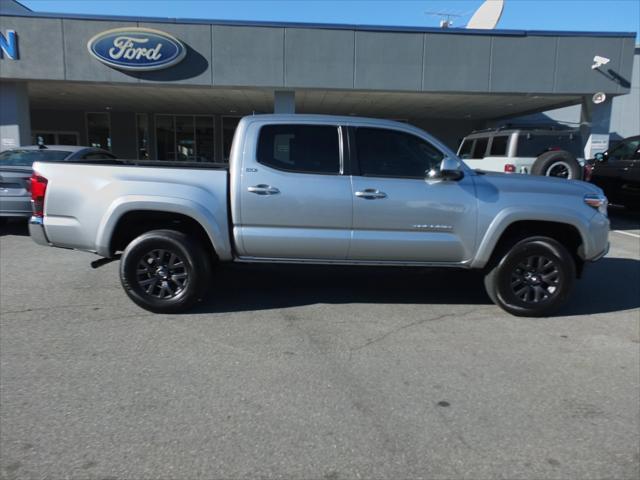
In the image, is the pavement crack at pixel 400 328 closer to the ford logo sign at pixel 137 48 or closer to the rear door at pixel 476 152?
the rear door at pixel 476 152

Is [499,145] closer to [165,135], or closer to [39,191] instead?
[39,191]

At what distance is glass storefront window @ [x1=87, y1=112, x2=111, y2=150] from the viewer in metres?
24.2

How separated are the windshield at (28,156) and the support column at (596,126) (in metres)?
15.1

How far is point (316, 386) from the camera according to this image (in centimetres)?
355

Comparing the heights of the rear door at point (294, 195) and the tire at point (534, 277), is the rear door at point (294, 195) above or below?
above

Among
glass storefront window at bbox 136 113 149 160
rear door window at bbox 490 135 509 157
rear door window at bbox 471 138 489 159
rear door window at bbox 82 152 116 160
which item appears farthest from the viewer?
glass storefront window at bbox 136 113 149 160

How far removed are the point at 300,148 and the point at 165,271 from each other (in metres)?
1.82

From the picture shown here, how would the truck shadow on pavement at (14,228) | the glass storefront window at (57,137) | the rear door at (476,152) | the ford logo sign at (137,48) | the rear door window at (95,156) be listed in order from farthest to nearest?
the glass storefront window at (57,137) → the ford logo sign at (137,48) → the rear door at (476,152) → the rear door window at (95,156) → the truck shadow on pavement at (14,228)

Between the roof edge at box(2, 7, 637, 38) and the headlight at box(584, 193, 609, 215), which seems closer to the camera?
the headlight at box(584, 193, 609, 215)

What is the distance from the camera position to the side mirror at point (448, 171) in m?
4.80

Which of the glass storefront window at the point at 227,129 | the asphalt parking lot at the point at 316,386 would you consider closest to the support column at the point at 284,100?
the glass storefront window at the point at 227,129

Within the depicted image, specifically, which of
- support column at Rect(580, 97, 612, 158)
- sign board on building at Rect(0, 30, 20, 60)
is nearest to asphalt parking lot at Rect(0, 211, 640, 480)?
sign board on building at Rect(0, 30, 20, 60)

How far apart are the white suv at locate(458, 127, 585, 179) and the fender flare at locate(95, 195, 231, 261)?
742 cm

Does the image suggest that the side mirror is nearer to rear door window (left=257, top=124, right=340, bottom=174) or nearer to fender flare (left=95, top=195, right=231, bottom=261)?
rear door window (left=257, top=124, right=340, bottom=174)
